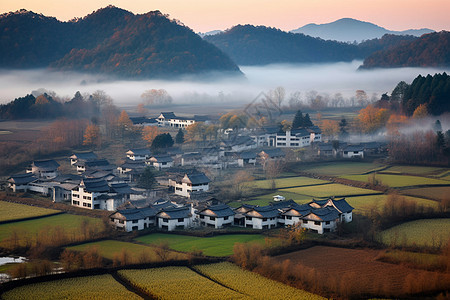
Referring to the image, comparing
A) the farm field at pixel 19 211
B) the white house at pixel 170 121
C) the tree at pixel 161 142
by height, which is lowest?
the farm field at pixel 19 211

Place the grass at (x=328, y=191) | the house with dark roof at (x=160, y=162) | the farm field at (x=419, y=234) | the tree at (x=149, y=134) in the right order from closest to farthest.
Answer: the farm field at (x=419, y=234) → the grass at (x=328, y=191) → the house with dark roof at (x=160, y=162) → the tree at (x=149, y=134)

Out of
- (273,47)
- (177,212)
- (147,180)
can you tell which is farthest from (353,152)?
(273,47)

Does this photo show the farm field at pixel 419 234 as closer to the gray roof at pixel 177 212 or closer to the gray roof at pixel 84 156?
the gray roof at pixel 177 212

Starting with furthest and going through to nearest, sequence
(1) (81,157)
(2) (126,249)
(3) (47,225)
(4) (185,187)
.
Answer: (1) (81,157) < (4) (185,187) < (3) (47,225) < (2) (126,249)

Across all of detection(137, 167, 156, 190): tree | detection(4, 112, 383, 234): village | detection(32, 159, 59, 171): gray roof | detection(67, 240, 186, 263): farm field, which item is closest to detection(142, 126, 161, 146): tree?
detection(4, 112, 383, 234): village

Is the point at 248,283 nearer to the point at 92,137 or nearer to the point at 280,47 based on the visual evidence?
the point at 92,137

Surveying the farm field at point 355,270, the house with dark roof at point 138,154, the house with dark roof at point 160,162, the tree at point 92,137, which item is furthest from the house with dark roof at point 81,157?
the farm field at point 355,270
